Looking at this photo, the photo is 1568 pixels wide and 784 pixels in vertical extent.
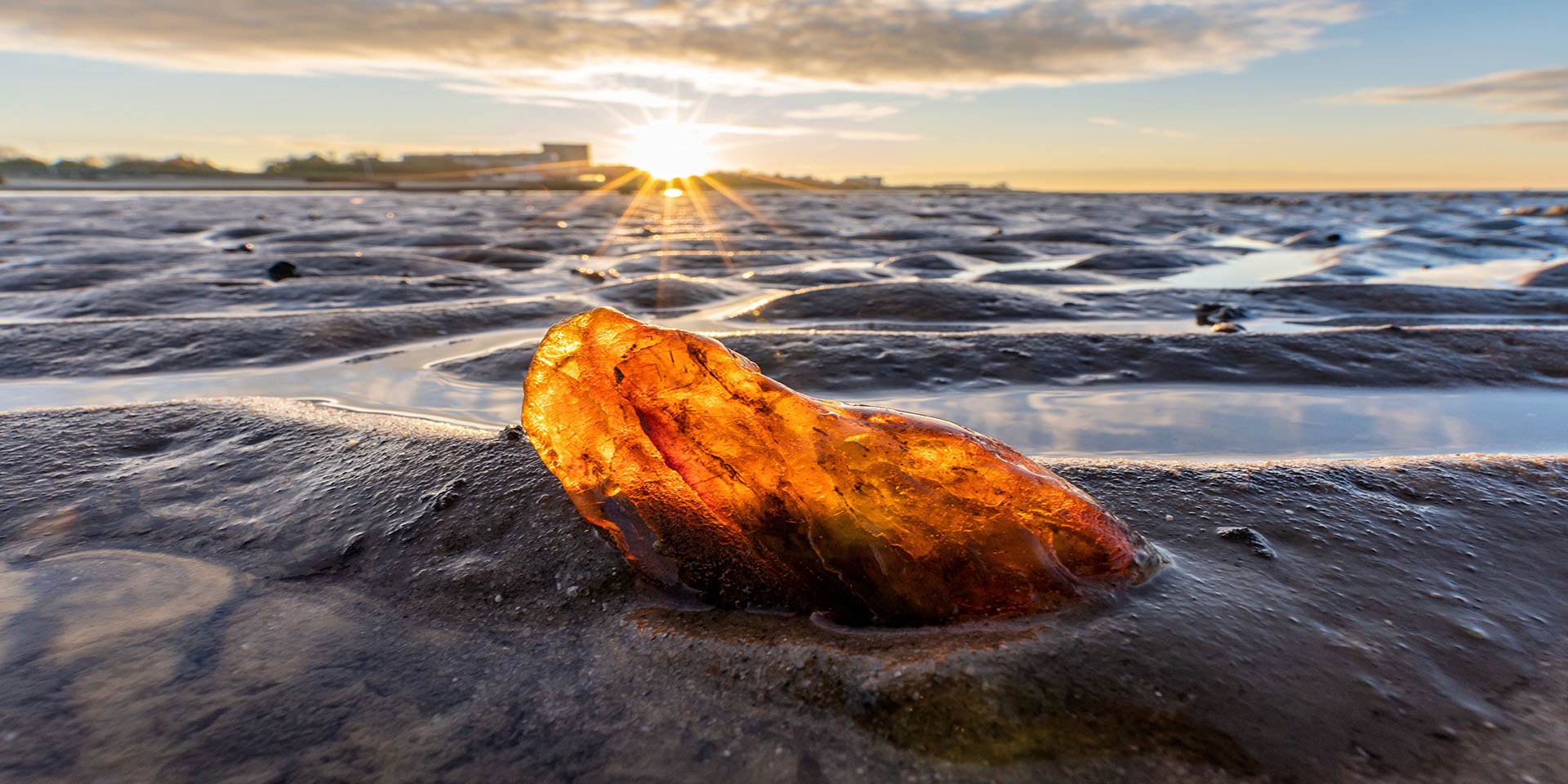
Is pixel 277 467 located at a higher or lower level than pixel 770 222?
lower

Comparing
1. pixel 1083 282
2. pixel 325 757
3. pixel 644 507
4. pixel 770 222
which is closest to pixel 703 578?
pixel 644 507

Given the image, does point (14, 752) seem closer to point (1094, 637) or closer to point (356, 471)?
point (356, 471)

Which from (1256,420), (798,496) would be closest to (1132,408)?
(1256,420)

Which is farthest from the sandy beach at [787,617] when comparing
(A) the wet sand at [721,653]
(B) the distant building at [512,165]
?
(B) the distant building at [512,165]

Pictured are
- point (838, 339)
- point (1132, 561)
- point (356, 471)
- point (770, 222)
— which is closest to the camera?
point (1132, 561)

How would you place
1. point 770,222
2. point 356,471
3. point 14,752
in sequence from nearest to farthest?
point 14,752 → point 356,471 → point 770,222

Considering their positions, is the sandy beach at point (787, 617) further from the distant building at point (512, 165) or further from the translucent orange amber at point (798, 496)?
the distant building at point (512, 165)

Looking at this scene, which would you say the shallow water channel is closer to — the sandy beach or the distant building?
the sandy beach

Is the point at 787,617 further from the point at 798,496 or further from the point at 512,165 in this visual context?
the point at 512,165
